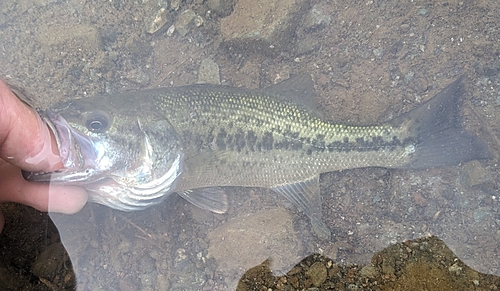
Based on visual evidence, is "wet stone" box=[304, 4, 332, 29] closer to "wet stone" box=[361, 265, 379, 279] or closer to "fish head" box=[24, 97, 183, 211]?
"fish head" box=[24, 97, 183, 211]

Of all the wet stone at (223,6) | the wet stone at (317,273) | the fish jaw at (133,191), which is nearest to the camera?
the fish jaw at (133,191)

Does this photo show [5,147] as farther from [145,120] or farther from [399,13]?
[399,13]

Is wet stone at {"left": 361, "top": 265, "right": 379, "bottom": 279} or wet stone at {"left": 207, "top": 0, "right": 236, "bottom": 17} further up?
wet stone at {"left": 207, "top": 0, "right": 236, "bottom": 17}

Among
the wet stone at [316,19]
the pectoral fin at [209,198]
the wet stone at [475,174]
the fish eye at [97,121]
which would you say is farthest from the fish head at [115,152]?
the wet stone at [475,174]

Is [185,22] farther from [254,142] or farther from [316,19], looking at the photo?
[254,142]

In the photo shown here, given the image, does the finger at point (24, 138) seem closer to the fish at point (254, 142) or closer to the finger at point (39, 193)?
the finger at point (39, 193)

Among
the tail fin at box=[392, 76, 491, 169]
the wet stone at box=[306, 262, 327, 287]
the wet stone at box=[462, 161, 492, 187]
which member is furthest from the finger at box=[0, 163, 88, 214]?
the wet stone at box=[462, 161, 492, 187]

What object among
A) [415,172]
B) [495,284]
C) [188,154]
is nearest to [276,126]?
[188,154]
